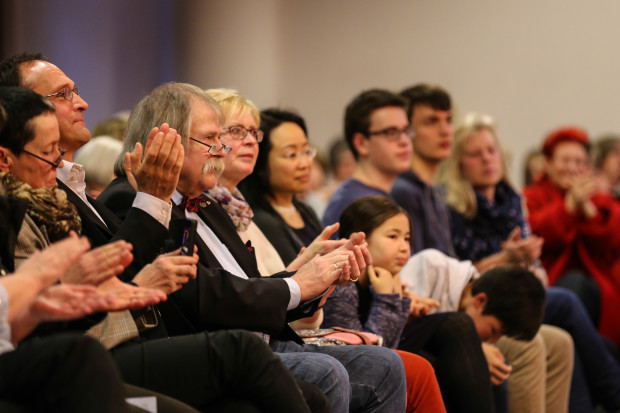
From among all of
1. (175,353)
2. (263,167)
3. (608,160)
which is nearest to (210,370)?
(175,353)

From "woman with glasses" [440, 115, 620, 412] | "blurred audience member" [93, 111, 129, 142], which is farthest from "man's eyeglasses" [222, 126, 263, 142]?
"woman with glasses" [440, 115, 620, 412]

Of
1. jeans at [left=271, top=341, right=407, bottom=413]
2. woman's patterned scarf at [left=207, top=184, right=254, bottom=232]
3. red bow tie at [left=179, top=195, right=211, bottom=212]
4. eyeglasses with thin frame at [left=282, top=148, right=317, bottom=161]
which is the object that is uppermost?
red bow tie at [left=179, top=195, right=211, bottom=212]

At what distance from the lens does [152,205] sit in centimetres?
208

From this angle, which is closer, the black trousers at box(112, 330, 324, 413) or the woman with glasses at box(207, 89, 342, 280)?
the black trousers at box(112, 330, 324, 413)

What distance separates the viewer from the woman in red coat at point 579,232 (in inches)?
179

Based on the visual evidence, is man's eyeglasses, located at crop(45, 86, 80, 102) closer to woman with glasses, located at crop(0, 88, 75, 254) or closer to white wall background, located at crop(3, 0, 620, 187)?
woman with glasses, located at crop(0, 88, 75, 254)

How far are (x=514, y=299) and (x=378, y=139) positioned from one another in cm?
104

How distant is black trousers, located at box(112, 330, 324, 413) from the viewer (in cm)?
188

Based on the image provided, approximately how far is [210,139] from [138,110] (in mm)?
217

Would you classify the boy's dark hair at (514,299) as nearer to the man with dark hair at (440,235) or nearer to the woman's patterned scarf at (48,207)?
the man with dark hair at (440,235)

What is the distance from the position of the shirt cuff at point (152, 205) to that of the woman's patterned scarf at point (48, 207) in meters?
0.16

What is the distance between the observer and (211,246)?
2420 mm

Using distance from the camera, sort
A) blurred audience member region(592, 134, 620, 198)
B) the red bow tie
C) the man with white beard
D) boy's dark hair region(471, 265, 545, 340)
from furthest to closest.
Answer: blurred audience member region(592, 134, 620, 198)
boy's dark hair region(471, 265, 545, 340)
the red bow tie
the man with white beard

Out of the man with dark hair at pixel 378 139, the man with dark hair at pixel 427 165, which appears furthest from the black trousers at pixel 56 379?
the man with dark hair at pixel 427 165
